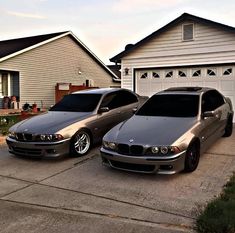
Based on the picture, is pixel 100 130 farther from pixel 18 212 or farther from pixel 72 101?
pixel 18 212

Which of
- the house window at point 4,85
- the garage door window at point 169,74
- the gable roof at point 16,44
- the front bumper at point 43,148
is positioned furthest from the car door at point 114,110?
the house window at point 4,85

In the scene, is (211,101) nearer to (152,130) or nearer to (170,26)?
(152,130)

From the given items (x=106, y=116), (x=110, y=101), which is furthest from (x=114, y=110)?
(x=106, y=116)

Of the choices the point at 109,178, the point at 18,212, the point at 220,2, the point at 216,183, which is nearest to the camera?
the point at 18,212

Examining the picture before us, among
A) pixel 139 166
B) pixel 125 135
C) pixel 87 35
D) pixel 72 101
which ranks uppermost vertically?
pixel 87 35

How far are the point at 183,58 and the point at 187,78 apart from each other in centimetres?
79

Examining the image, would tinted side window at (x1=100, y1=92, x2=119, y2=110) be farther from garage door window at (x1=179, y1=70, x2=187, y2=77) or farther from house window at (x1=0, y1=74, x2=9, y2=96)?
house window at (x1=0, y1=74, x2=9, y2=96)

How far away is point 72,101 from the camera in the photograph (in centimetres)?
920

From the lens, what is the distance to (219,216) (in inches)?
168

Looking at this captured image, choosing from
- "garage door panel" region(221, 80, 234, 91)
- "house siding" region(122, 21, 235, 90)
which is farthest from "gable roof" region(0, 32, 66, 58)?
"garage door panel" region(221, 80, 234, 91)

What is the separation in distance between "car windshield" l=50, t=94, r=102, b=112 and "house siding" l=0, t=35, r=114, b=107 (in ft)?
39.4

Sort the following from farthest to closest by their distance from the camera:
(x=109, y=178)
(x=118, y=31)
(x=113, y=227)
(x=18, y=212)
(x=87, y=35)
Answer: (x=87, y=35) → (x=118, y=31) → (x=109, y=178) → (x=18, y=212) → (x=113, y=227)

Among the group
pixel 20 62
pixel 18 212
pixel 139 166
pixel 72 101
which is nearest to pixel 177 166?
pixel 139 166

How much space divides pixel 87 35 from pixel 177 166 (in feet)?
87.8
